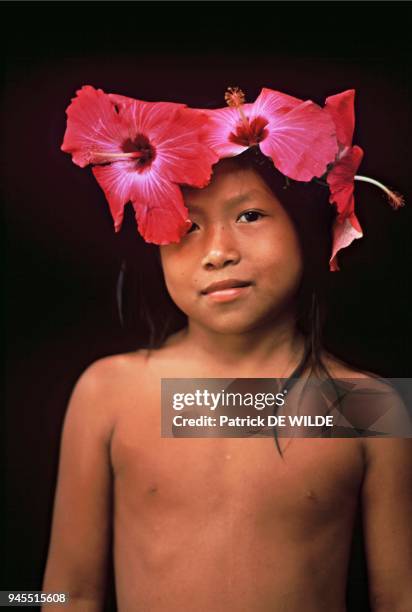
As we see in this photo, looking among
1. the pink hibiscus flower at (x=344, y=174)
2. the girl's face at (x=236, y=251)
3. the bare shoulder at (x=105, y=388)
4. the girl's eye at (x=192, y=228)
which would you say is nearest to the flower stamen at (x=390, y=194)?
the pink hibiscus flower at (x=344, y=174)

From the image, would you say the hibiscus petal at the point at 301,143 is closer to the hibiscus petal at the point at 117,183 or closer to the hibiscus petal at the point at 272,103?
the hibiscus petal at the point at 272,103

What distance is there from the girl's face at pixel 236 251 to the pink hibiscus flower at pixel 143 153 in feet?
0.10

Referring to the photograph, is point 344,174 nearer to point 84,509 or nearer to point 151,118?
point 151,118

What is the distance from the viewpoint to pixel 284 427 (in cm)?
117

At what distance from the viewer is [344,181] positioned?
1.14 metres

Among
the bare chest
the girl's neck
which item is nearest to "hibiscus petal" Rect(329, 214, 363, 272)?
the girl's neck

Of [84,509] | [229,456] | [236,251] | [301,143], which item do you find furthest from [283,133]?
[84,509]

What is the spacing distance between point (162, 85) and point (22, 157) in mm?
214

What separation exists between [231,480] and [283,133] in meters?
0.44

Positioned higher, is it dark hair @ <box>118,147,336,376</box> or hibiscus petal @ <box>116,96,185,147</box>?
hibiscus petal @ <box>116,96,185,147</box>

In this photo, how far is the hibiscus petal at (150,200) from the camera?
1.10m

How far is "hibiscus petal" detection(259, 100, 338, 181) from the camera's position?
1.09m

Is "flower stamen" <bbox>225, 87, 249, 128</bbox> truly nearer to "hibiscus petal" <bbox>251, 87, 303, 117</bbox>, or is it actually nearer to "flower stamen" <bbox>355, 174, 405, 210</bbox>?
"hibiscus petal" <bbox>251, 87, 303, 117</bbox>

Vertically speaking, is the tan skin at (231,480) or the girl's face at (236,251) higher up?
the girl's face at (236,251)
